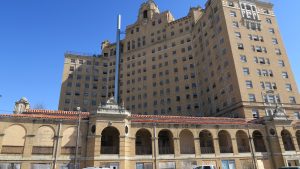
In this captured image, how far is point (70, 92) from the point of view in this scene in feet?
309

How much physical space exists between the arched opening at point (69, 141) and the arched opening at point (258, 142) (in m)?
35.3

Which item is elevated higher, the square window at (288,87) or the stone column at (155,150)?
the square window at (288,87)

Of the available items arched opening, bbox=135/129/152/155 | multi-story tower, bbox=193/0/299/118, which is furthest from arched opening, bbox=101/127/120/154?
multi-story tower, bbox=193/0/299/118

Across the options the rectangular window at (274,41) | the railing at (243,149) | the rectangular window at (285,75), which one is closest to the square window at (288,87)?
the rectangular window at (285,75)

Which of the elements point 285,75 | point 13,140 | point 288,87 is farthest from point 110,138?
point 285,75

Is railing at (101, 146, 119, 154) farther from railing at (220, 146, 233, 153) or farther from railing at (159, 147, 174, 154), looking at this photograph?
railing at (220, 146, 233, 153)

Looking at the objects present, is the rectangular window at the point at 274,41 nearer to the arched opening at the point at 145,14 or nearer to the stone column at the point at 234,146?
the stone column at the point at 234,146

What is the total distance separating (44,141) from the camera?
3569cm

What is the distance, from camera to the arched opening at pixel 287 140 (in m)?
48.8

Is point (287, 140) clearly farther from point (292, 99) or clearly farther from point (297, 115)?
point (292, 99)

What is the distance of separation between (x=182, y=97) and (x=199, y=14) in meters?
34.3

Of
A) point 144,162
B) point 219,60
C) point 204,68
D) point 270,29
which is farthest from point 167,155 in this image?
point 270,29

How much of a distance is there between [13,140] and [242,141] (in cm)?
4281

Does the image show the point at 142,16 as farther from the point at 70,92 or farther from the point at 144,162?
the point at 144,162
